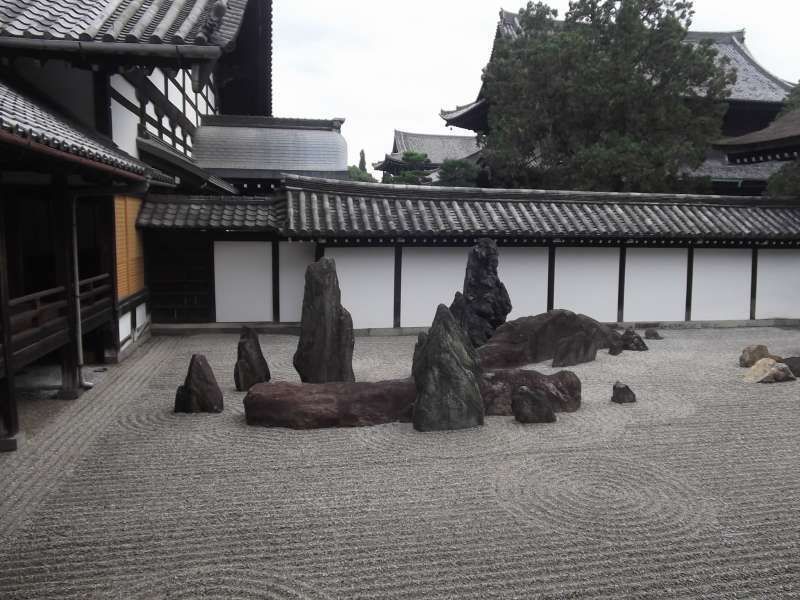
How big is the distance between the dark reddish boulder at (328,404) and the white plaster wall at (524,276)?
7.48m

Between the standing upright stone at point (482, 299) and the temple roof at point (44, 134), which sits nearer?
the temple roof at point (44, 134)

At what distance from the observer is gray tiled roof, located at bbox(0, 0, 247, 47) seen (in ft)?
30.2

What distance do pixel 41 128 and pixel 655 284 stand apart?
13969 millimetres

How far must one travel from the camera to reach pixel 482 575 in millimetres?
4457

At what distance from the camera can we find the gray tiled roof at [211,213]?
1369 centimetres

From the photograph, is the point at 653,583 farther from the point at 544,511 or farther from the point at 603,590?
the point at 544,511

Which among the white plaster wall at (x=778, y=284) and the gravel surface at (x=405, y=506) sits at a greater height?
the white plaster wall at (x=778, y=284)

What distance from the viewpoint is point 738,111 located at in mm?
23641

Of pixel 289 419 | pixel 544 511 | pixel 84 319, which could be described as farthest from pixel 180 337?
pixel 544 511

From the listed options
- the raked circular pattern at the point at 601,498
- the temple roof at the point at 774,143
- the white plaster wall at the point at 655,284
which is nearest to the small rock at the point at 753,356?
the white plaster wall at the point at 655,284

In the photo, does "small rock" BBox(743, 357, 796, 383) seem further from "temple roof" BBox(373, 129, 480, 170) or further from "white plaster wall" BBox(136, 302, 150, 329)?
"temple roof" BBox(373, 129, 480, 170)

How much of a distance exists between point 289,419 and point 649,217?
39.4 ft

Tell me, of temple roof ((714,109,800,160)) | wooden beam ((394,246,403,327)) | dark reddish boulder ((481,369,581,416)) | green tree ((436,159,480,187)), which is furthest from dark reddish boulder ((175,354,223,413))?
green tree ((436,159,480,187))

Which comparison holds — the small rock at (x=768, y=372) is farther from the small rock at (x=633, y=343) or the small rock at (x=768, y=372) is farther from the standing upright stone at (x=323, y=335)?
the standing upright stone at (x=323, y=335)
